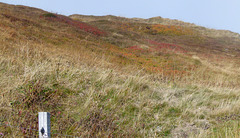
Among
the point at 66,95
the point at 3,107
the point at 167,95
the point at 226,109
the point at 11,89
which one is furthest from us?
the point at 167,95

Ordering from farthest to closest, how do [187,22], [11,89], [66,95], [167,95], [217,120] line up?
[187,22] → [167,95] → [217,120] → [66,95] → [11,89]

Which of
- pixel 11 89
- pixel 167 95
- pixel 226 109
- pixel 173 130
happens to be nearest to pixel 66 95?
pixel 11 89

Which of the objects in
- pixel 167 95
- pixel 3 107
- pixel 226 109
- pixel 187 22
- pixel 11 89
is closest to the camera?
pixel 3 107

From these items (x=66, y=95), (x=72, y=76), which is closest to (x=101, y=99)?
(x=66, y=95)

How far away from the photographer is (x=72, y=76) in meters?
4.59

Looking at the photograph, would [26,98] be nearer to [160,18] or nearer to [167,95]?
[167,95]

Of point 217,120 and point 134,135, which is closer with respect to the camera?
point 134,135

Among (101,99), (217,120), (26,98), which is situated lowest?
(217,120)

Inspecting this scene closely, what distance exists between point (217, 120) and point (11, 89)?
4.35 m

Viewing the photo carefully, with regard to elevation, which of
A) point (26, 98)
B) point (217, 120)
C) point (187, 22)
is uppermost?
point (187, 22)

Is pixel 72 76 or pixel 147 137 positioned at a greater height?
pixel 72 76

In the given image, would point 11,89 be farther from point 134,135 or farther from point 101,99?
point 134,135

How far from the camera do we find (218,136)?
3.00 m

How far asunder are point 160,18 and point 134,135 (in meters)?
68.4
